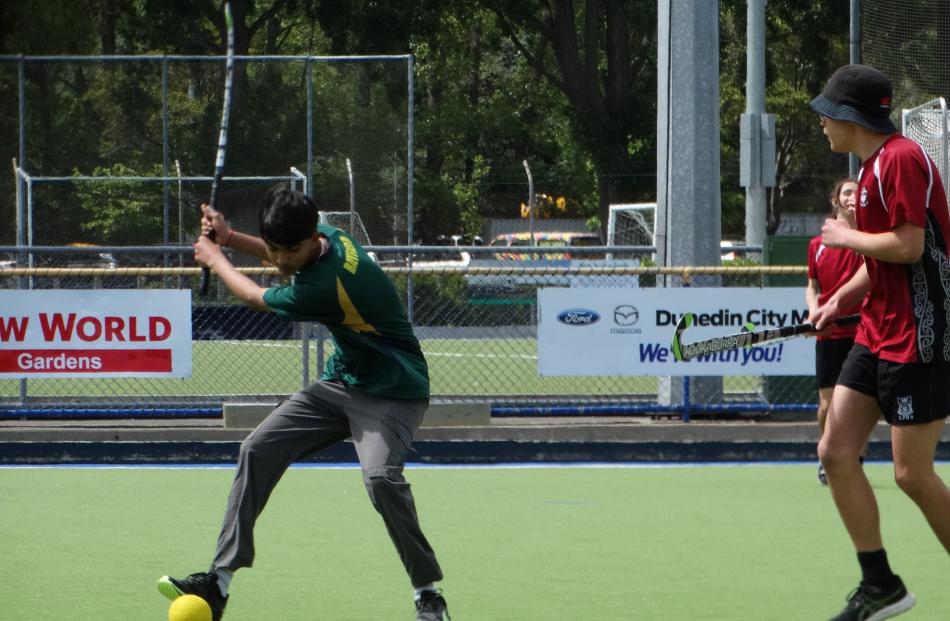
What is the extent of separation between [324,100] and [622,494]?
1142 centimetres

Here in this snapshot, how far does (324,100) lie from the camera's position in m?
19.9

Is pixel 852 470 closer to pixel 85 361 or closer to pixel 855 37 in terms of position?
pixel 85 361

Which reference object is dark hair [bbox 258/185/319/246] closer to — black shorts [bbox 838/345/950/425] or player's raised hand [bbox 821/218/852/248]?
player's raised hand [bbox 821/218/852/248]

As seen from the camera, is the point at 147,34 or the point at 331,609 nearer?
the point at 331,609

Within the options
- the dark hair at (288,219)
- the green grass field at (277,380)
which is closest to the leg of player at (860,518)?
the dark hair at (288,219)

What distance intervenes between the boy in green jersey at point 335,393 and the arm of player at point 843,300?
5.37ft

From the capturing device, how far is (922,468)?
546 cm

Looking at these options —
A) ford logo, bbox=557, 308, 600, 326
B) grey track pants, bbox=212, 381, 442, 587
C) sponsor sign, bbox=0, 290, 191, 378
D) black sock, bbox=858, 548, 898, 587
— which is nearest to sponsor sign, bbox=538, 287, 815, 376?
ford logo, bbox=557, 308, 600, 326

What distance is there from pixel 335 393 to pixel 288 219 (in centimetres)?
81

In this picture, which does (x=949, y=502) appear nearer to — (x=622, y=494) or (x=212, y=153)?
(x=622, y=494)

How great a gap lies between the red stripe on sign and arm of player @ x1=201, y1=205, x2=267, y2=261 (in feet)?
16.5

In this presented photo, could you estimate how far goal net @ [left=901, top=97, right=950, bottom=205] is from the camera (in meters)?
17.9

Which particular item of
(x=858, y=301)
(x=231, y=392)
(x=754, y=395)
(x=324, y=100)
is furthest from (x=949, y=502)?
(x=324, y=100)

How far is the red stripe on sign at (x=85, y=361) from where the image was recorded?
442 inches
